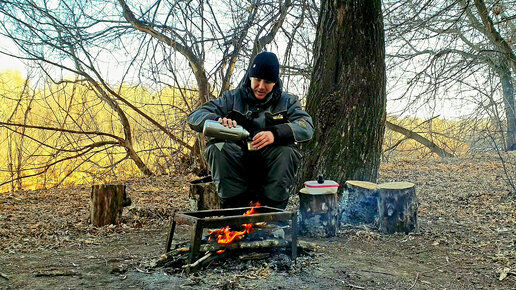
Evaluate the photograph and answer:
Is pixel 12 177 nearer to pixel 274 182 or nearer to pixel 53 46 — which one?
pixel 53 46

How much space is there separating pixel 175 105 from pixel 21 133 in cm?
231

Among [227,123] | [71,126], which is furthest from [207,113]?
[71,126]

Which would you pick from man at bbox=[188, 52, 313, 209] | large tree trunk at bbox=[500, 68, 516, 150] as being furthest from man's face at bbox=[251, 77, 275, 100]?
large tree trunk at bbox=[500, 68, 516, 150]

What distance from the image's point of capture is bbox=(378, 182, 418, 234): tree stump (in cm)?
378

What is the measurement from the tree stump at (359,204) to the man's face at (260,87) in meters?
1.34

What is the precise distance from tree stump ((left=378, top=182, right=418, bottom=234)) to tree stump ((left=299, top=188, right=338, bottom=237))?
45cm

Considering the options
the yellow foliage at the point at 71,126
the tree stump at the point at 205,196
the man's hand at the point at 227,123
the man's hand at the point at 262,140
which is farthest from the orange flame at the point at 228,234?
the yellow foliage at the point at 71,126

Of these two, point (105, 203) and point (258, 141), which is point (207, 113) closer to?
point (258, 141)

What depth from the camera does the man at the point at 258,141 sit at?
319 cm

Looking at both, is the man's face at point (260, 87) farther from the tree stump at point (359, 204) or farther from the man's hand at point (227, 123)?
the tree stump at point (359, 204)

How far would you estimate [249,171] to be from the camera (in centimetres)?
331

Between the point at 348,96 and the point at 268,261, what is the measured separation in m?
2.71

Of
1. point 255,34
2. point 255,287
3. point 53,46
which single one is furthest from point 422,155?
point 255,287

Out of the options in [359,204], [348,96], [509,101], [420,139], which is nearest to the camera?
[359,204]
